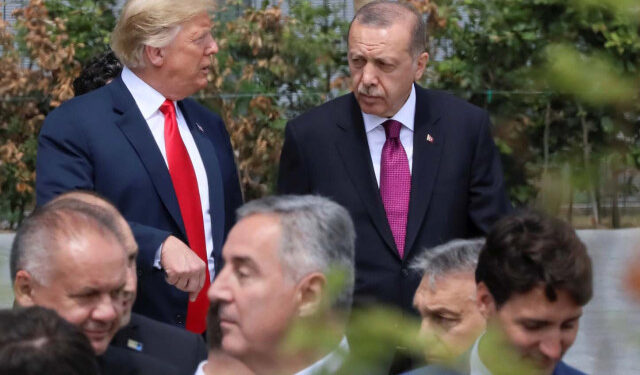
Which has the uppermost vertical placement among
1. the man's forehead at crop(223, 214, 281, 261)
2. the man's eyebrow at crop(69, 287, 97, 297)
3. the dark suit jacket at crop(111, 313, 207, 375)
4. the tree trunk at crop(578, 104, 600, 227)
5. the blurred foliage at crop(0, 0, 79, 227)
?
the tree trunk at crop(578, 104, 600, 227)

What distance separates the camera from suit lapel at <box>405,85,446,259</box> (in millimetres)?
3869

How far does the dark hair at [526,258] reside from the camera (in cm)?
247

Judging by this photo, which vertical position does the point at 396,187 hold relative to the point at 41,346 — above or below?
below

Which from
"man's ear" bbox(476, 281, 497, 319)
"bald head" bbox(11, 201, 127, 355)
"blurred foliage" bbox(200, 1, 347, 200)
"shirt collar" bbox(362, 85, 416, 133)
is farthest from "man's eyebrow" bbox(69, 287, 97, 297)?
"blurred foliage" bbox(200, 1, 347, 200)

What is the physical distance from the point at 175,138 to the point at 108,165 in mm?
252

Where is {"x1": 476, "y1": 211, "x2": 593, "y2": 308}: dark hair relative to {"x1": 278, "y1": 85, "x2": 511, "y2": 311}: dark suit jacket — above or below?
above

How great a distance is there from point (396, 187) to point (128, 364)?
144 centimetres

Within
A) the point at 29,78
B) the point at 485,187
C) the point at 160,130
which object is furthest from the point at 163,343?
the point at 29,78

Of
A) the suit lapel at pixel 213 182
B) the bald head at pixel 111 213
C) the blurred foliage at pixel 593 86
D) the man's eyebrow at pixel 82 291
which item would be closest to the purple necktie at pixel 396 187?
the suit lapel at pixel 213 182

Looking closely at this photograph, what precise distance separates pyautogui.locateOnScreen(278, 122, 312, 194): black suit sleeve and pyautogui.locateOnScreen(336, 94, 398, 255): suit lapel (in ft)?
0.48

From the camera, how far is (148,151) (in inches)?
150

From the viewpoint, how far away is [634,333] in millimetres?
1016

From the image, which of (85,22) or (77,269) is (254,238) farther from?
(85,22)

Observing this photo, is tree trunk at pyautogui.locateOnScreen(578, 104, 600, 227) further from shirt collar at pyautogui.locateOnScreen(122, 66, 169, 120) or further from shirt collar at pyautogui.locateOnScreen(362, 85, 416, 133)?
shirt collar at pyautogui.locateOnScreen(122, 66, 169, 120)
